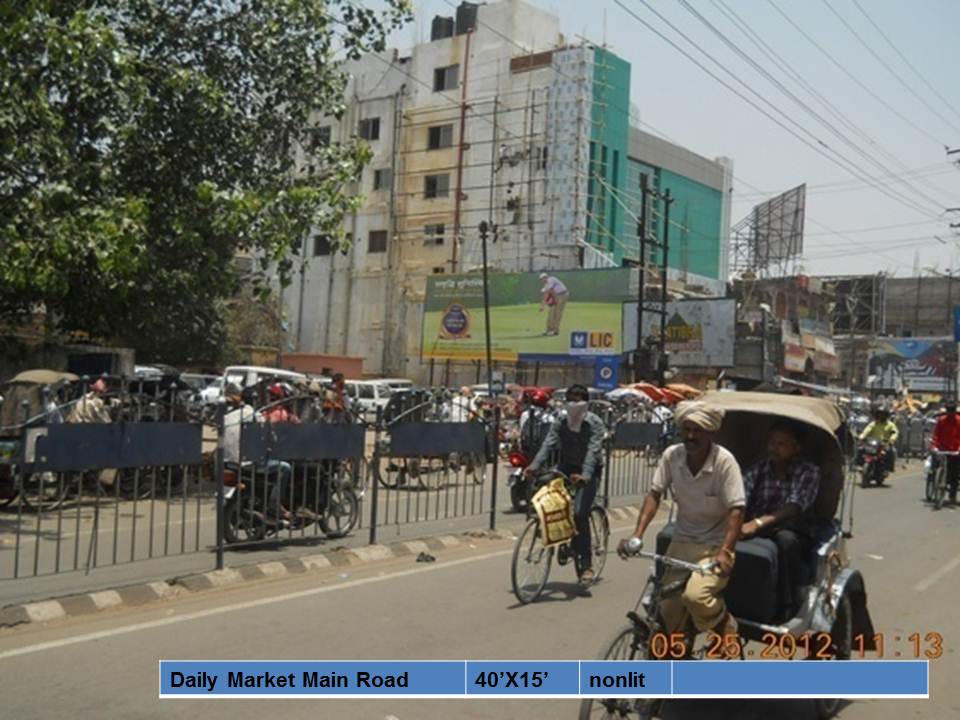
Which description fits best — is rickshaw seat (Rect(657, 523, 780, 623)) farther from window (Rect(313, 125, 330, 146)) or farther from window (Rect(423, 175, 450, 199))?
window (Rect(423, 175, 450, 199))

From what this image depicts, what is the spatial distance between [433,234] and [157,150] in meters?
39.8

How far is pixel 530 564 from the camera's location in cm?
854

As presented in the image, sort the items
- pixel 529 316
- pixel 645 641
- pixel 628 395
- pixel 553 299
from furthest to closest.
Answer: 1. pixel 529 316
2. pixel 553 299
3. pixel 628 395
4. pixel 645 641

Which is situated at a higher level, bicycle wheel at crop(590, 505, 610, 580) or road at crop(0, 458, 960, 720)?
bicycle wheel at crop(590, 505, 610, 580)

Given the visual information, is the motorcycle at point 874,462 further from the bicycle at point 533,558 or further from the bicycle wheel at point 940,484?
the bicycle at point 533,558

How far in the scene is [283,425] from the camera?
9883 millimetres

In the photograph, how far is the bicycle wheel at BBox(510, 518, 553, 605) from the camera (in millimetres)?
8320

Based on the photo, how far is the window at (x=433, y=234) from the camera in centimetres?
5441

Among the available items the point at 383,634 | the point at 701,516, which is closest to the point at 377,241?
the point at 383,634

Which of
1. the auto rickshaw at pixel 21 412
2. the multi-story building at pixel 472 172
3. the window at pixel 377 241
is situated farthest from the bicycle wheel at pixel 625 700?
the window at pixel 377 241

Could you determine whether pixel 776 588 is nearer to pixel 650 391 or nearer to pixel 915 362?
pixel 650 391

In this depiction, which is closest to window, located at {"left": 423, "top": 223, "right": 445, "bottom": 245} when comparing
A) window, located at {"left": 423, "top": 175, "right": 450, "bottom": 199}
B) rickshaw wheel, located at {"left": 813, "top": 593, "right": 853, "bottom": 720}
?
window, located at {"left": 423, "top": 175, "right": 450, "bottom": 199}

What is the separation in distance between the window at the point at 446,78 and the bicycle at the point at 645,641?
169 ft

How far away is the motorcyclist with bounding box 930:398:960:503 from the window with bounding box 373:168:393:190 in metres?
43.0
